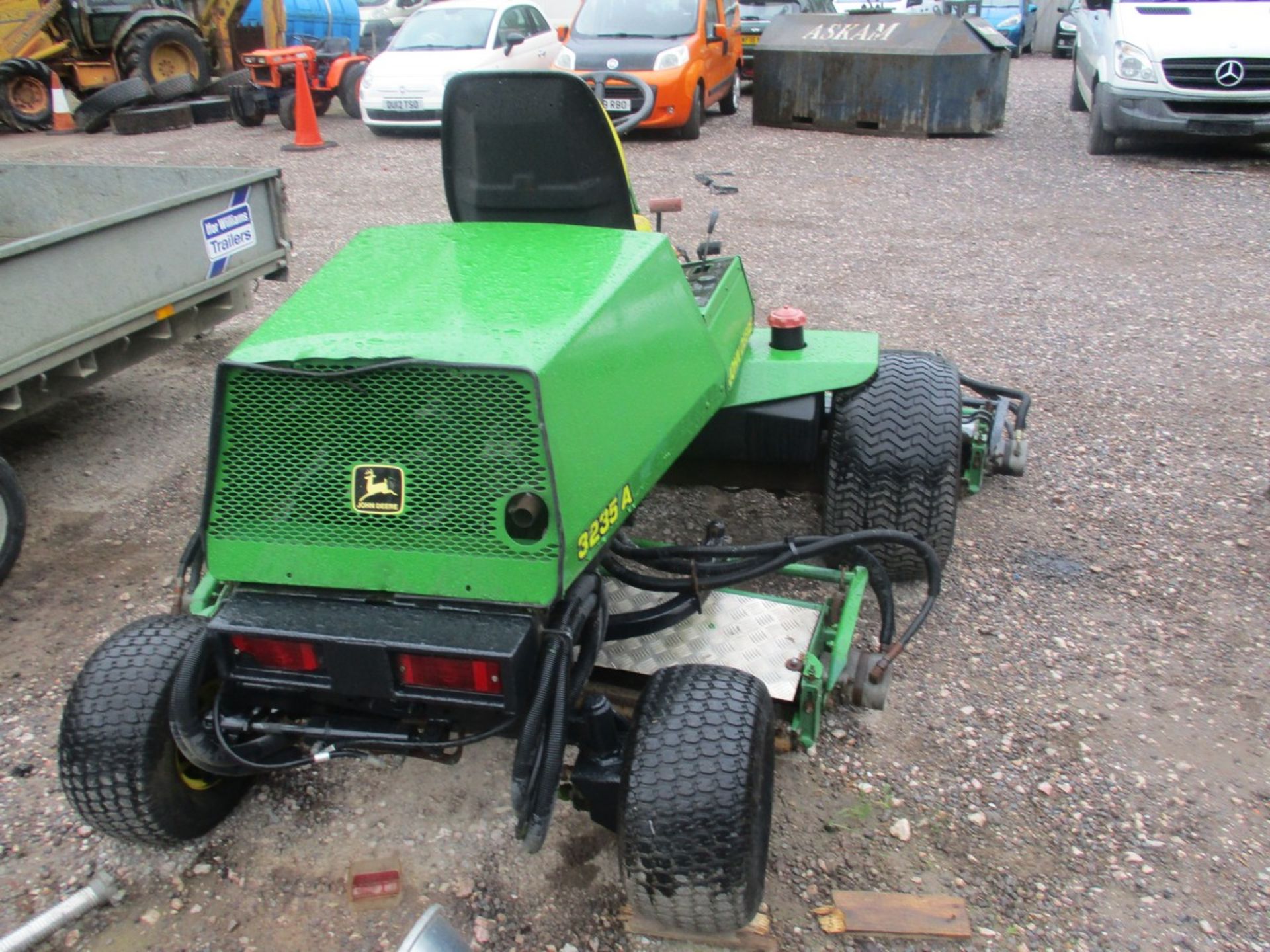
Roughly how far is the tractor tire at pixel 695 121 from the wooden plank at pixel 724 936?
10278mm

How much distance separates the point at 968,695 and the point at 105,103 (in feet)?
45.1

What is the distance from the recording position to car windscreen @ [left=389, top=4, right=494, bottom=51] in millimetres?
12484

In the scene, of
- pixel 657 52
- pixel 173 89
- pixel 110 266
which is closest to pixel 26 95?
pixel 173 89

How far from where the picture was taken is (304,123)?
12281 mm

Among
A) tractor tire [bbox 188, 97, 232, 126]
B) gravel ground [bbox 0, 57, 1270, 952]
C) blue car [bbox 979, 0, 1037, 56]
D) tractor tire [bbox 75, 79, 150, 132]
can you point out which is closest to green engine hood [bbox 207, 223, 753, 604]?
gravel ground [bbox 0, 57, 1270, 952]

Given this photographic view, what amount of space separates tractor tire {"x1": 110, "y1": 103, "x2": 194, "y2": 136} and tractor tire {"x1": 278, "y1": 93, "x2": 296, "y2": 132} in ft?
4.92

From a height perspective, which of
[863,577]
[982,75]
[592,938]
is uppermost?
[982,75]

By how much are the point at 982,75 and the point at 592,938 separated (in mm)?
10918

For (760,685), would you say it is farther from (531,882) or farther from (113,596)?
(113,596)

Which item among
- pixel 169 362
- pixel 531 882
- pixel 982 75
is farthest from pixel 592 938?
pixel 982 75

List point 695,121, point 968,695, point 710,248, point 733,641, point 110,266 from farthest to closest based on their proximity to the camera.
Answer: point 695,121, point 110,266, point 710,248, point 968,695, point 733,641

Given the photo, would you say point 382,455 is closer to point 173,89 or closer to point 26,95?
point 173,89

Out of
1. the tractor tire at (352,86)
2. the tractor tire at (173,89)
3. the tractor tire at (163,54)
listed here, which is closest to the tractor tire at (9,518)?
the tractor tire at (352,86)

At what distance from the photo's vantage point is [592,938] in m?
2.57
